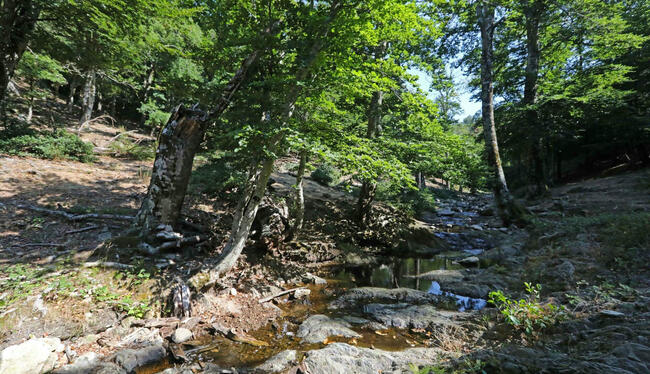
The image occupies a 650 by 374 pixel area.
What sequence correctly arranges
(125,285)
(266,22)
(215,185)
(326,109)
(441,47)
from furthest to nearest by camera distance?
(441,47) < (215,185) < (326,109) < (266,22) < (125,285)

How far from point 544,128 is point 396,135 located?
1091cm

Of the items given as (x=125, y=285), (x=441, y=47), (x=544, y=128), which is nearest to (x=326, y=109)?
(x=125, y=285)

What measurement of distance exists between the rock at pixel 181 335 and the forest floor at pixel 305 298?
11 cm

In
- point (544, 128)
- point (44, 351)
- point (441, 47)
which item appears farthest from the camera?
point (544, 128)

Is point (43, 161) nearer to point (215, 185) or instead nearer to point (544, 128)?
point (215, 185)

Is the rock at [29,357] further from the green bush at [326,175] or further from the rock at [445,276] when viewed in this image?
the green bush at [326,175]

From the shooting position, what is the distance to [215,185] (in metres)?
9.95

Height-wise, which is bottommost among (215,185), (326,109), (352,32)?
(215,185)

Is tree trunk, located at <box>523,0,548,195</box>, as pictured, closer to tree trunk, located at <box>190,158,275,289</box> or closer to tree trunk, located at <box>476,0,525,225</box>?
tree trunk, located at <box>476,0,525,225</box>

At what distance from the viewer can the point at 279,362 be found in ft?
12.2

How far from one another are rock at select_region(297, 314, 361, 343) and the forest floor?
0.03 metres

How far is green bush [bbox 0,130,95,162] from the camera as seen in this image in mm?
10806

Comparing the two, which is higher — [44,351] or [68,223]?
[68,223]

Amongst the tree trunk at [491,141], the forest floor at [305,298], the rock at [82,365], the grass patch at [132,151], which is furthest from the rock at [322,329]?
the grass patch at [132,151]
